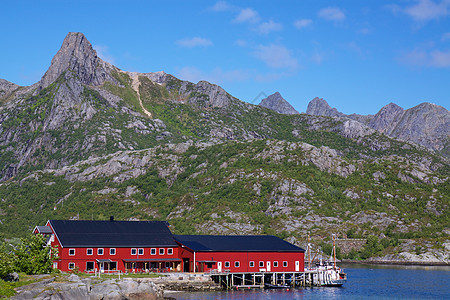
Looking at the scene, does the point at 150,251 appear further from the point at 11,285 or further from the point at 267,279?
the point at 11,285

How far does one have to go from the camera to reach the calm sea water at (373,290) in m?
92.9

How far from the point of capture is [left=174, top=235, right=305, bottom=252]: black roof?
104812mm

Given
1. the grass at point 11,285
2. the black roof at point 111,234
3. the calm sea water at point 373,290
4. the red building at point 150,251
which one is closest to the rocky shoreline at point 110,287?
the grass at point 11,285

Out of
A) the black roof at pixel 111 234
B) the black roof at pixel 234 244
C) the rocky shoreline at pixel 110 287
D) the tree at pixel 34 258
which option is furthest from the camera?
the black roof at pixel 234 244

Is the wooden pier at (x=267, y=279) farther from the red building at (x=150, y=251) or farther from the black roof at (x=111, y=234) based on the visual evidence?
the black roof at (x=111, y=234)

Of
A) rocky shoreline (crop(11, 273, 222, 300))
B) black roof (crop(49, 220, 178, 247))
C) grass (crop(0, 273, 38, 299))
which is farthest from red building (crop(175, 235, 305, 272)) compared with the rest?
grass (crop(0, 273, 38, 299))

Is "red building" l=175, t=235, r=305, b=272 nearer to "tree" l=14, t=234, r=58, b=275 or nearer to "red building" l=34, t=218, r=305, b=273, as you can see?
"red building" l=34, t=218, r=305, b=273

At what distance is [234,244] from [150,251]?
16240mm

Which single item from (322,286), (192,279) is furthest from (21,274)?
(322,286)

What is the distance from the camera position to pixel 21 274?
79.9 meters

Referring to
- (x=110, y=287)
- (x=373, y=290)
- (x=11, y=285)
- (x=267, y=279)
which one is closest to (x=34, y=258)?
(x=110, y=287)

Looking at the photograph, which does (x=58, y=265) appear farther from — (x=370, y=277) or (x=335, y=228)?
(x=335, y=228)

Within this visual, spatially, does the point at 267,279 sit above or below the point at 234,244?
below

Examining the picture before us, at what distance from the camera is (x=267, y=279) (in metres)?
107
